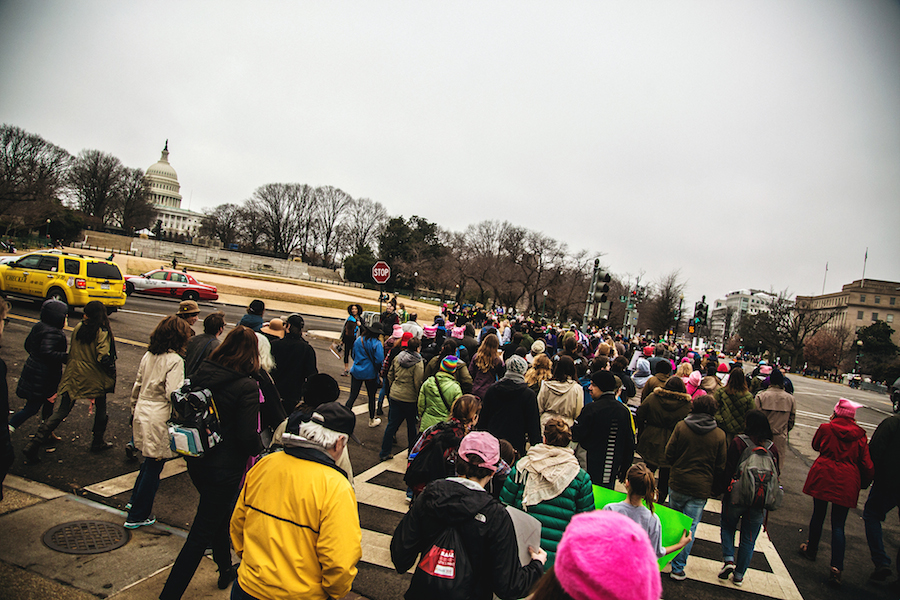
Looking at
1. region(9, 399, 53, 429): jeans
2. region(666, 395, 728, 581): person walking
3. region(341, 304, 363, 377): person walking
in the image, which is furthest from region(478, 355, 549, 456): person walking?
region(341, 304, 363, 377): person walking

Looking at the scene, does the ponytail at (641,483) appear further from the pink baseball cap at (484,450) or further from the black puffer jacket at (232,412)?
the black puffer jacket at (232,412)

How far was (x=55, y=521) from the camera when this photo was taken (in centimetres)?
430

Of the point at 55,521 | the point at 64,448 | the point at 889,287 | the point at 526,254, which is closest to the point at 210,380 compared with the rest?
the point at 55,521

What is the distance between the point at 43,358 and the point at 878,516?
948cm

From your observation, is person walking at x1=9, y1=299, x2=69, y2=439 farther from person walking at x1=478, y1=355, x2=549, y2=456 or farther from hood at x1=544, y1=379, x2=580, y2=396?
hood at x1=544, y1=379, x2=580, y2=396

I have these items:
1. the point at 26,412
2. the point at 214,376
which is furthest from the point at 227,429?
the point at 26,412

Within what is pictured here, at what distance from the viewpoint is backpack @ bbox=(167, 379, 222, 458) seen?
124 inches

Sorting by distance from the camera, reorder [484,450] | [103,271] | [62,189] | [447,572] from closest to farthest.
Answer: [447,572], [484,450], [103,271], [62,189]

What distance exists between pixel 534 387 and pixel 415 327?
9.25 feet

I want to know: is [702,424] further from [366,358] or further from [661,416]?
[366,358]

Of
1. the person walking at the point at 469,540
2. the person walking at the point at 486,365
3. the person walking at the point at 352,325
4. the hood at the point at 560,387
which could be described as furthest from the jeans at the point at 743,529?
the person walking at the point at 352,325

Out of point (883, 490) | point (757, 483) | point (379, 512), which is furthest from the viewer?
point (379, 512)

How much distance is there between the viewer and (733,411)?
22.1 ft

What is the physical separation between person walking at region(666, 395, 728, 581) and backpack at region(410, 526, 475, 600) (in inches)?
135
